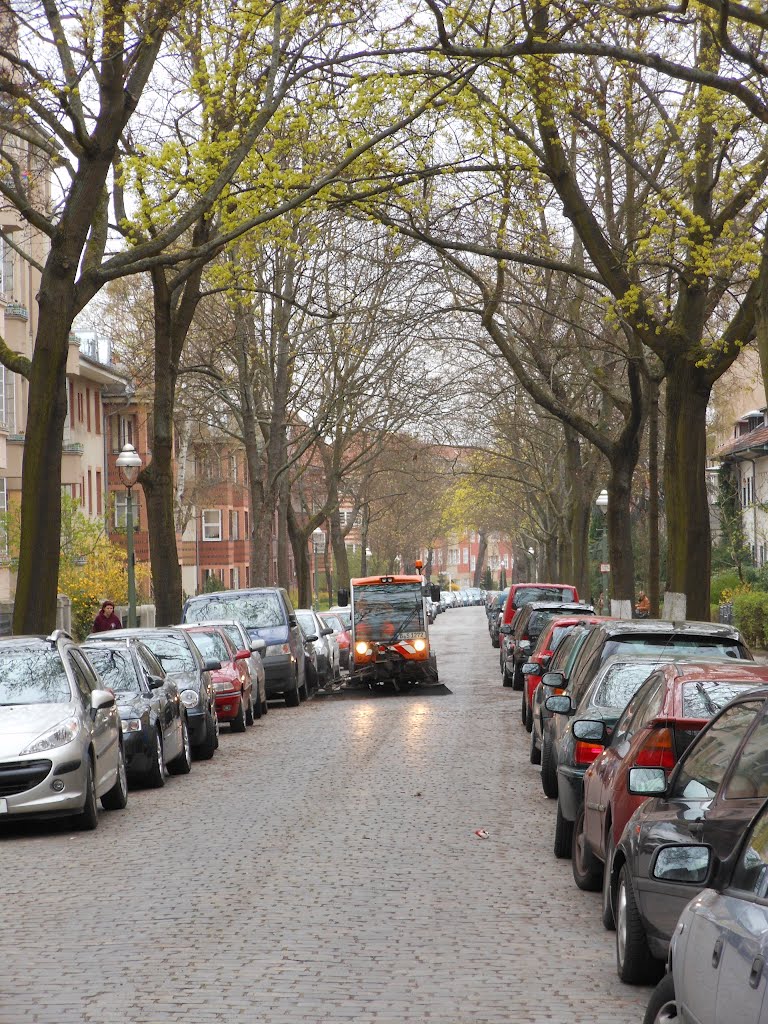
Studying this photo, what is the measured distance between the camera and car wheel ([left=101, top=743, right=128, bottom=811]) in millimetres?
14656

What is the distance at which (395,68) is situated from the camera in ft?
66.5

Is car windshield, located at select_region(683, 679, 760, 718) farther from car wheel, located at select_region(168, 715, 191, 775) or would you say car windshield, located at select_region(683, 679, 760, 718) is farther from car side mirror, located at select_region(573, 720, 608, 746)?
car wheel, located at select_region(168, 715, 191, 775)

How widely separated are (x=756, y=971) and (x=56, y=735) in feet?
32.7

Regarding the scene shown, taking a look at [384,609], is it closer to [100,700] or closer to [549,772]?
[549,772]

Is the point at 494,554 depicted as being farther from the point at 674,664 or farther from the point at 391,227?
the point at 674,664

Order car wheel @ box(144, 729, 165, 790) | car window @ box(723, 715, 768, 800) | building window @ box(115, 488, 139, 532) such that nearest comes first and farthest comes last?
car window @ box(723, 715, 768, 800) < car wheel @ box(144, 729, 165, 790) < building window @ box(115, 488, 139, 532)

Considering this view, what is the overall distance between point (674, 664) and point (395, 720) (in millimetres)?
16100

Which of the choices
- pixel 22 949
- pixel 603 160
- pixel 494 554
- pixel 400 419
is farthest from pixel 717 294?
pixel 494 554

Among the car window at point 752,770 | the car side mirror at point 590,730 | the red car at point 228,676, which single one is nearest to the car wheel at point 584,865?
the car side mirror at point 590,730

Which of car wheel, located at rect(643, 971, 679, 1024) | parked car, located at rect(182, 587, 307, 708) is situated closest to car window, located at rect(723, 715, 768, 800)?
car wheel, located at rect(643, 971, 679, 1024)

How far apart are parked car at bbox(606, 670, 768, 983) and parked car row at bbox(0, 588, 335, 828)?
6294mm

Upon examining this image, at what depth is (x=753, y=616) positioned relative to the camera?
37.8 m

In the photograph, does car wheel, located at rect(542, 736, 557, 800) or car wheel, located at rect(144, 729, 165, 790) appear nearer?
car wheel, located at rect(542, 736, 557, 800)

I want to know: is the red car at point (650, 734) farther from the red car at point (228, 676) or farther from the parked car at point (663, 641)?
the red car at point (228, 676)
